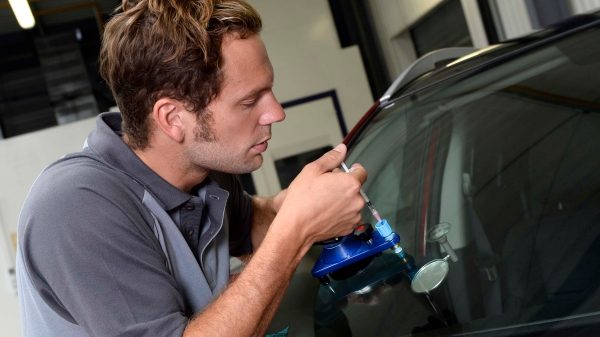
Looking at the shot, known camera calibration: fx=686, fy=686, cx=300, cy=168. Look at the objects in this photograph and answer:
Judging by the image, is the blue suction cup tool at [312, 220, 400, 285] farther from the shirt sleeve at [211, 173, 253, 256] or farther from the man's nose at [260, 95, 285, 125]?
the shirt sleeve at [211, 173, 253, 256]

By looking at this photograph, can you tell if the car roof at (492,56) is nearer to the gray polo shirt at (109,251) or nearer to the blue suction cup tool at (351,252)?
the blue suction cup tool at (351,252)

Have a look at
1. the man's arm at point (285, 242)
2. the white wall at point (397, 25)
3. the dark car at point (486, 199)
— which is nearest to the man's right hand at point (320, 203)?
the man's arm at point (285, 242)

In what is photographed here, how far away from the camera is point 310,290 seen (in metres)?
1.37

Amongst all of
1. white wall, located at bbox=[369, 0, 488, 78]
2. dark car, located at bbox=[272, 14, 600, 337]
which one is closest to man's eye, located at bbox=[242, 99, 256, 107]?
dark car, located at bbox=[272, 14, 600, 337]

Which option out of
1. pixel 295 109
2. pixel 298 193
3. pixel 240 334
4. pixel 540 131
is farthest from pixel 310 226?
pixel 295 109

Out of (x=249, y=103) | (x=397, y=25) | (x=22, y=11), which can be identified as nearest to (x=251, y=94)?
(x=249, y=103)

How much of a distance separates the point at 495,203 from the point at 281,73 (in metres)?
4.57

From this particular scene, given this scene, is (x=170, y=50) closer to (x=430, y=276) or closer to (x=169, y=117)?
(x=169, y=117)

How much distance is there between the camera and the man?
1.10 meters

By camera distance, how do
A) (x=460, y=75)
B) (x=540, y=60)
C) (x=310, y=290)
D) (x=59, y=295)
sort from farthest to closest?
1. (x=460, y=75)
2. (x=540, y=60)
3. (x=310, y=290)
4. (x=59, y=295)

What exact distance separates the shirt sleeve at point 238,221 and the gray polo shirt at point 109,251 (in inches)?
12.7

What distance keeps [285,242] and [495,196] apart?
44cm

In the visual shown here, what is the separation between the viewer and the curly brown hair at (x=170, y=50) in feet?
4.08

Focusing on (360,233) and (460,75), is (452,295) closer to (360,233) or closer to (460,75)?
(360,233)
